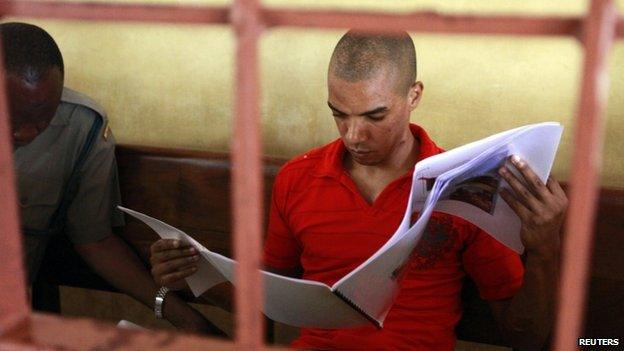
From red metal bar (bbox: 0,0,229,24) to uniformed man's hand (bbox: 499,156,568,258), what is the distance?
829 millimetres

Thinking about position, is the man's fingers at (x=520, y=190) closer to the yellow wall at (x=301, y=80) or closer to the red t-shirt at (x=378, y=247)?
the red t-shirt at (x=378, y=247)

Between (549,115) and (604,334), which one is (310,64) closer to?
(549,115)

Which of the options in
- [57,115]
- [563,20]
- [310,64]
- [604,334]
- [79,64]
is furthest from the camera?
[79,64]

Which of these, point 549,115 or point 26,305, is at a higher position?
point 549,115

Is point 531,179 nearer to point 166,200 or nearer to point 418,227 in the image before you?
point 418,227

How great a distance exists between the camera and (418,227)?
1.25m

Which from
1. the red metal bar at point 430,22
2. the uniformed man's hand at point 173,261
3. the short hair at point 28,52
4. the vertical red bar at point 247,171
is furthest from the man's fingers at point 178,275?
the red metal bar at point 430,22

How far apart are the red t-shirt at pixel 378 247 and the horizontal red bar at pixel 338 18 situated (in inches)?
42.0

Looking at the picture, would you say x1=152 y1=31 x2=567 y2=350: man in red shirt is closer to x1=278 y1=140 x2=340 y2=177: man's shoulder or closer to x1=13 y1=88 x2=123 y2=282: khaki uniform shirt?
x1=278 y1=140 x2=340 y2=177: man's shoulder

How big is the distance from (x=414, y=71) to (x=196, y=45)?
2.57 feet

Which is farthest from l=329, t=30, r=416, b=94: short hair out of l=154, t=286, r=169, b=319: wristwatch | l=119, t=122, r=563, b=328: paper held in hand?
l=154, t=286, r=169, b=319: wristwatch

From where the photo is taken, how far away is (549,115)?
6.53 ft

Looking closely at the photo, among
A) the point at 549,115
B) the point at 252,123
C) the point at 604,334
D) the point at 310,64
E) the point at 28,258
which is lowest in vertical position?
the point at 604,334

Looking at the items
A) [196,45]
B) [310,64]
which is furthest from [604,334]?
[196,45]
